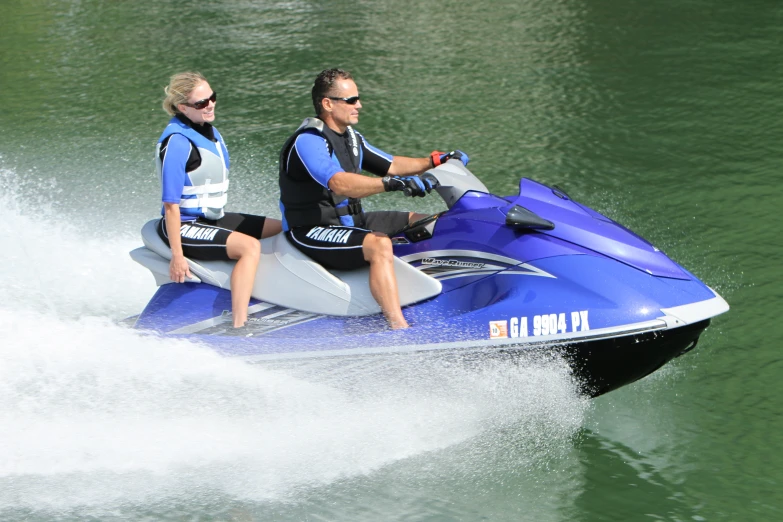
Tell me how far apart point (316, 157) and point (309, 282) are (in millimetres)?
619

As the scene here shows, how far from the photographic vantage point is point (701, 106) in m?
10.3

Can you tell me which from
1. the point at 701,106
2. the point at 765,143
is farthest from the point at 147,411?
the point at 701,106

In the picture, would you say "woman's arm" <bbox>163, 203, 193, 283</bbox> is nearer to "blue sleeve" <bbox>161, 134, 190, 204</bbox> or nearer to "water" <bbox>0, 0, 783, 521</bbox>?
"blue sleeve" <bbox>161, 134, 190, 204</bbox>

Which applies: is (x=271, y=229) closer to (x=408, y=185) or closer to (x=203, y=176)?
(x=203, y=176)

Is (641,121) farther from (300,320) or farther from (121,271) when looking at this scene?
(300,320)

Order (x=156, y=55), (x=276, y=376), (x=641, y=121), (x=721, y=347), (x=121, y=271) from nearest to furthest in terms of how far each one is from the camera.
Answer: (x=276, y=376) < (x=721, y=347) < (x=121, y=271) < (x=641, y=121) < (x=156, y=55)

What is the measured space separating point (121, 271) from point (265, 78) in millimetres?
5539

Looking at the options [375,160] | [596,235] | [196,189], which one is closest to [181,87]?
[196,189]

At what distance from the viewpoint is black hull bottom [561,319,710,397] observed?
4305 mm

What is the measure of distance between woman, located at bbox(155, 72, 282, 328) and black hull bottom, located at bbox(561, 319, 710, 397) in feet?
5.33

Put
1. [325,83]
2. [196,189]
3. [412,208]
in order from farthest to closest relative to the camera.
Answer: [412,208]
[196,189]
[325,83]

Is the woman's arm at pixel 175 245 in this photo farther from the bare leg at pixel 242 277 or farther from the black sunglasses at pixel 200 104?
the black sunglasses at pixel 200 104

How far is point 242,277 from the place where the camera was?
4.82 metres

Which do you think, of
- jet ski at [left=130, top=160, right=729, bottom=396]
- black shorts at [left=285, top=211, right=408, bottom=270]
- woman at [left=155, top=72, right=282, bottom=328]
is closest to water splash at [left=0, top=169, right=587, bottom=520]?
jet ski at [left=130, top=160, right=729, bottom=396]
